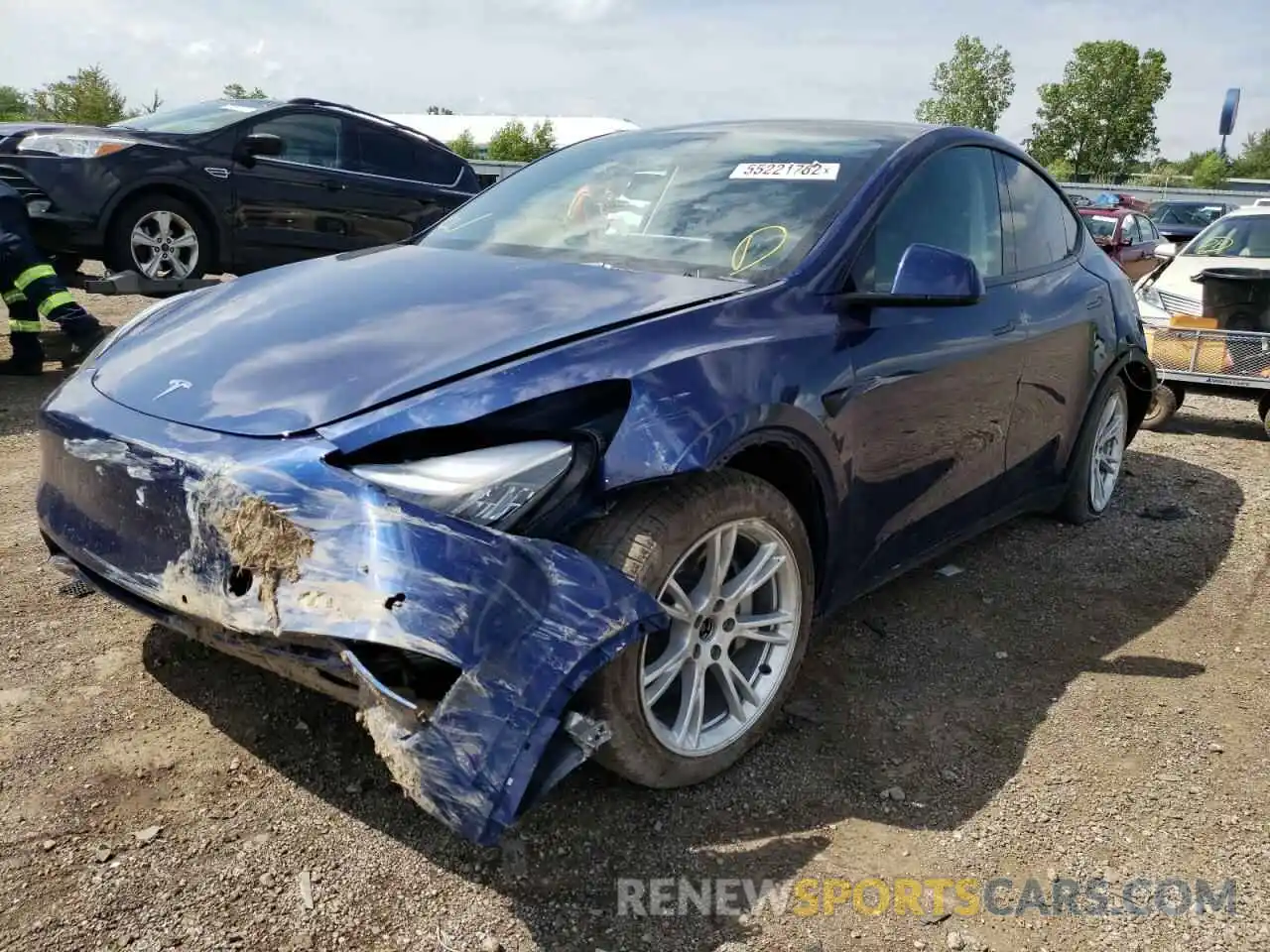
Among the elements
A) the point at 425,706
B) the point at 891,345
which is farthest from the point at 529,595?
the point at 891,345

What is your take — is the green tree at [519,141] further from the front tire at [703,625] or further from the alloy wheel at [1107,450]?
the front tire at [703,625]

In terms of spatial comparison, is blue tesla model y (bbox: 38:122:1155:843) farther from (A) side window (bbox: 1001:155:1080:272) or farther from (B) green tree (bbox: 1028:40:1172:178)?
(B) green tree (bbox: 1028:40:1172:178)

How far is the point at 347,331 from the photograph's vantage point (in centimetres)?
257

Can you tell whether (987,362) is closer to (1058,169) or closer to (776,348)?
(776,348)

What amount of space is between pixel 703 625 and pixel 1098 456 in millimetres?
3069

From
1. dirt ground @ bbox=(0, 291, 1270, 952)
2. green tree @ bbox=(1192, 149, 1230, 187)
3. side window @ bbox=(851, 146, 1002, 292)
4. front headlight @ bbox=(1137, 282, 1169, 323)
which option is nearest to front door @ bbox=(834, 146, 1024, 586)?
side window @ bbox=(851, 146, 1002, 292)

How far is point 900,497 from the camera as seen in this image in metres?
3.21

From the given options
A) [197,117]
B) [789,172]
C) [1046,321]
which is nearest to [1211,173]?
[197,117]

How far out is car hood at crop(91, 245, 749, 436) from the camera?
90.6 inches

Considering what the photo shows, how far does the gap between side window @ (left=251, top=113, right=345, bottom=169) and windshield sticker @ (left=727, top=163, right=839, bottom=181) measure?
584 cm

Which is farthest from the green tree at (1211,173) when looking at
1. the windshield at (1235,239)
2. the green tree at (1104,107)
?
the windshield at (1235,239)

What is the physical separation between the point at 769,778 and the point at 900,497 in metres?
1.00

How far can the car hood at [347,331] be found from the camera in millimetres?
2301

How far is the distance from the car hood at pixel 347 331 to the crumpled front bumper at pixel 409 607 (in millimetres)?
171
